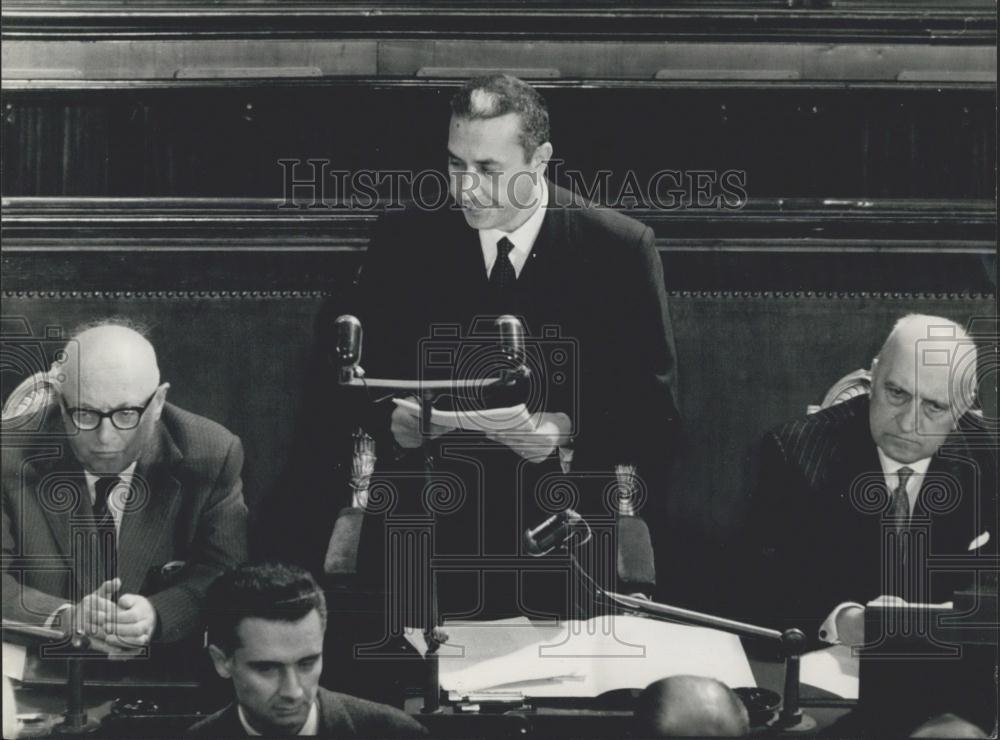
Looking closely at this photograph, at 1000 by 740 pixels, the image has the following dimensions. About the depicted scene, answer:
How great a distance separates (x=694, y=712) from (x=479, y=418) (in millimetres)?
897

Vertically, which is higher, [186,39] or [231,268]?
[186,39]

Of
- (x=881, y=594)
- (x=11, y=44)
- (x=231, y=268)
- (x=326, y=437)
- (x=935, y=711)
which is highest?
(x=11, y=44)

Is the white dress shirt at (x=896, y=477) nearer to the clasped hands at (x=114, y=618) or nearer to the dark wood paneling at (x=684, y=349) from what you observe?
the dark wood paneling at (x=684, y=349)

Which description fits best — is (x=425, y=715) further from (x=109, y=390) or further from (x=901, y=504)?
(x=901, y=504)

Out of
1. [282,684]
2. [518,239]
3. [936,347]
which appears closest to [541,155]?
[518,239]

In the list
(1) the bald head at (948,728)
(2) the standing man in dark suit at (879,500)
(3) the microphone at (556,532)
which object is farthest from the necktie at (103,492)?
(1) the bald head at (948,728)

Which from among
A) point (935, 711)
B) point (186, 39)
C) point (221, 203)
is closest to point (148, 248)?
point (221, 203)

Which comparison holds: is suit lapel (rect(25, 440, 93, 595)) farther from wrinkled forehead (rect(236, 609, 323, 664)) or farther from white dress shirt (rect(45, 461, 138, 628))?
Result: wrinkled forehead (rect(236, 609, 323, 664))

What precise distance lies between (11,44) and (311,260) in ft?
3.18

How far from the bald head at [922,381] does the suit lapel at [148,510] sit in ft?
5.98

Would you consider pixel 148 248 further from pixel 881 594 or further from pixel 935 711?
pixel 935 711

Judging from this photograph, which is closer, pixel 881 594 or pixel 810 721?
pixel 810 721

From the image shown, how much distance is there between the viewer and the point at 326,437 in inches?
133

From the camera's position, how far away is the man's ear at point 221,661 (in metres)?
3.26
